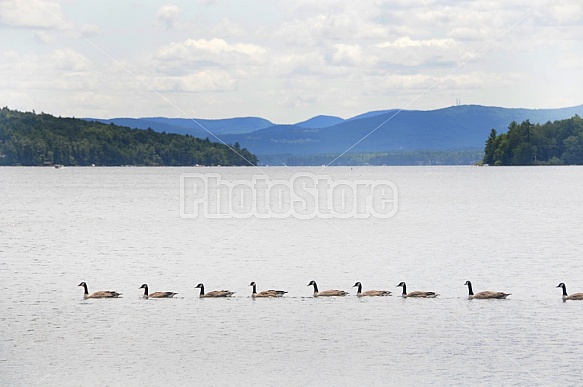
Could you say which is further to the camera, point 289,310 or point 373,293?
point 373,293

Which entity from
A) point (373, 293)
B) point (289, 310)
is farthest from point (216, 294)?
point (373, 293)

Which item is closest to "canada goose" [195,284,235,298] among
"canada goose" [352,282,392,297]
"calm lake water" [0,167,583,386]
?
"calm lake water" [0,167,583,386]

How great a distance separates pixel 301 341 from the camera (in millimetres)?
31125

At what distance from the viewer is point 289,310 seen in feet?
121

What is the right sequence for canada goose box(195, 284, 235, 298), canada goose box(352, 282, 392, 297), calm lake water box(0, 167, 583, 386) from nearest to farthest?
calm lake water box(0, 167, 583, 386)
canada goose box(195, 284, 235, 298)
canada goose box(352, 282, 392, 297)

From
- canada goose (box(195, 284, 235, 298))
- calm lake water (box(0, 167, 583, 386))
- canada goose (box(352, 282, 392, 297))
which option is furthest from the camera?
canada goose (box(352, 282, 392, 297))

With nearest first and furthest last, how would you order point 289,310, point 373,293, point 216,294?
point 289,310 < point 216,294 < point 373,293

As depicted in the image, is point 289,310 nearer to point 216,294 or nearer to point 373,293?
point 216,294

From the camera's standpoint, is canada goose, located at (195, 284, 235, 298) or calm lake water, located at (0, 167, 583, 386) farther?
canada goose, located at (195, 284, 235, 298)

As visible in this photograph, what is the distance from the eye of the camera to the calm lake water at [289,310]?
27672 mm

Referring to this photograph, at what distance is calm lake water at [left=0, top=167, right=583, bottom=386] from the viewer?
1089 inches

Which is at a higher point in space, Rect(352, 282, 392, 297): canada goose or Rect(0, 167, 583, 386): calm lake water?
Rect(352, 282, 392, 297): canada goose

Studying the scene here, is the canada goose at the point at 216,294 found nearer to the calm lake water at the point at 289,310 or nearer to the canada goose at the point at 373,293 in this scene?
the calm lake water at the point at 289,310

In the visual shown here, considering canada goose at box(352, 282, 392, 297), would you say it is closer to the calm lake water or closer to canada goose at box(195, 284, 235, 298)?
the calm lake water
